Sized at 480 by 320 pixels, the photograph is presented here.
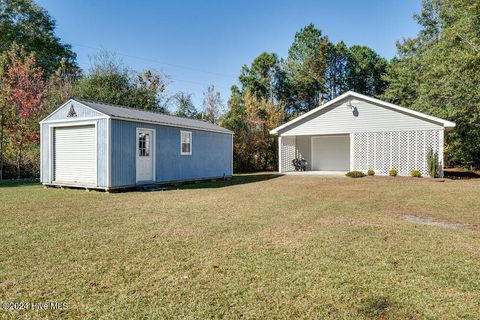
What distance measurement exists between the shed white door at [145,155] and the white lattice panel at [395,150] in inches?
412

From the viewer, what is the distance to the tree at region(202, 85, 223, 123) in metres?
25.6

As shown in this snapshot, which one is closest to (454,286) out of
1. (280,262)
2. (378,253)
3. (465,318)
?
(465,318)

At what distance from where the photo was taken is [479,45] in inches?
615

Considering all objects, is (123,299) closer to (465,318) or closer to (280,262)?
(280,262)

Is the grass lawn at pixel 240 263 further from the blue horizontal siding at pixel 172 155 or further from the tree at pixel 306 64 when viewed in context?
the tree at pixel 306 64

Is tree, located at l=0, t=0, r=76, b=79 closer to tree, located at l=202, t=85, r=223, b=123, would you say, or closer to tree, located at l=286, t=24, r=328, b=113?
tree, located at l=202, t=85, r=223, b=123

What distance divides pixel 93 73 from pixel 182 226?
63.1ft

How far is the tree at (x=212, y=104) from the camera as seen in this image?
25.6 m

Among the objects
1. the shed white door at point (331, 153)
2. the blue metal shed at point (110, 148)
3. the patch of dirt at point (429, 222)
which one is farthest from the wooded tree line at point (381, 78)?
the patch of dirt at point (429, 222)

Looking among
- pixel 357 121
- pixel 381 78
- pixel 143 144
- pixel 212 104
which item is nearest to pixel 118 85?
pixel 212 104

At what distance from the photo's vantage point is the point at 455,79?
1723cm

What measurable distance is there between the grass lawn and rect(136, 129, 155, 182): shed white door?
4685mm

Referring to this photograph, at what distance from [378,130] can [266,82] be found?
1921 centimetres

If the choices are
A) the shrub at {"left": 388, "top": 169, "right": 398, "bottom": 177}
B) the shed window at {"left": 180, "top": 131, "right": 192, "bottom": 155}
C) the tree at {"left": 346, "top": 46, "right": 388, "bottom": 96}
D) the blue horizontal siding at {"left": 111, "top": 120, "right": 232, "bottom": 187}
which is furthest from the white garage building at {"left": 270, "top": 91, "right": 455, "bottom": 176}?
the tree at {"left": 346, "top": 46, "right": 388, "bottom": 96}
